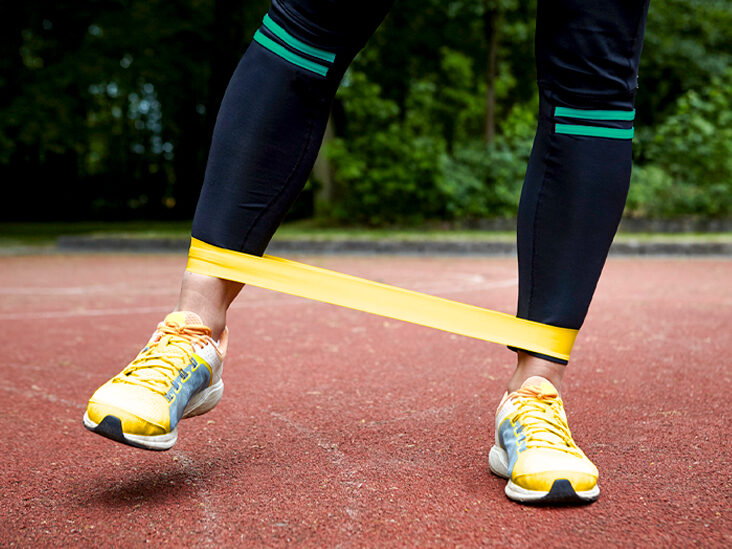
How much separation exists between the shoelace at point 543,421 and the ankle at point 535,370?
3 centimetres

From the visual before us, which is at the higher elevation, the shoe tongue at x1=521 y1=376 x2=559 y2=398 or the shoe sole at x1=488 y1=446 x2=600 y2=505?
the shoe tongue at x1=521 y1=376 x2=559 y2=398

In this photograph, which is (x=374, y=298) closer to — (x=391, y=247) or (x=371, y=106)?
(x=391, y=247)

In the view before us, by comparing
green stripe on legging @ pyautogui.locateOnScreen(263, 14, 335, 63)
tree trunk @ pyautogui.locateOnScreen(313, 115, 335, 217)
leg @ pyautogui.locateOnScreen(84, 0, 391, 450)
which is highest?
green stripe on legging @ pyautogui.locateOnScreen(263, 14, 335, 63)

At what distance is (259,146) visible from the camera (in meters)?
1.42

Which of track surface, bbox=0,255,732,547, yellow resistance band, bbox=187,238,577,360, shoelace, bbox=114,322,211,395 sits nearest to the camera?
track surface, bbox=0,255,732,547

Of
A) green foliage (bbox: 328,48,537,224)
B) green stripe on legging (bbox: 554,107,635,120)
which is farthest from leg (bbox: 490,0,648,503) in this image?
green foliage (bbox: 328,48,537,224)

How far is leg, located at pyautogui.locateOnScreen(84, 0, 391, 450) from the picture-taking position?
1.40 meters

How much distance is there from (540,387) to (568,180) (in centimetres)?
40

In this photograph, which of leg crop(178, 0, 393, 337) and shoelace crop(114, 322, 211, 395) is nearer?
shoelace crop(114, 322, 211, 395)

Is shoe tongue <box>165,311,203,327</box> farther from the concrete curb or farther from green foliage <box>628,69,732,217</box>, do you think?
green foliage <box>628,69,732,217</box>

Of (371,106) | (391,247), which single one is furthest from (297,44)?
(371,106)

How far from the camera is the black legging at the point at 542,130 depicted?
1.40 meters

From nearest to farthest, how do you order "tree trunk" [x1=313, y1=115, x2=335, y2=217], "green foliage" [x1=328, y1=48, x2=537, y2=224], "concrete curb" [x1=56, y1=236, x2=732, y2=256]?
"concrete curb" [x1=56, y1=236, x2=732, y2=256], "green foliage" [x1=328, y1=48, x2=537, y2=224], "tree trunk" [x1=313, y1=115, x2=335, y2=217]

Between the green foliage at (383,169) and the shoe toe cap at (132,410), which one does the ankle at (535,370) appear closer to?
the shoe toe cap at (132,410)
